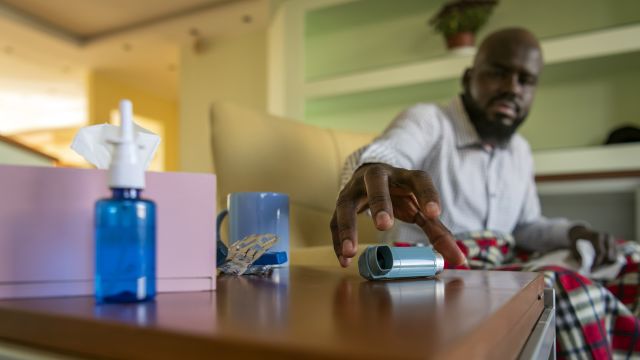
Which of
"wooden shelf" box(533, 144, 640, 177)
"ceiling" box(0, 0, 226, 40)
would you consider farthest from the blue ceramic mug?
"ceiling" box(0, 0, 226, 40)

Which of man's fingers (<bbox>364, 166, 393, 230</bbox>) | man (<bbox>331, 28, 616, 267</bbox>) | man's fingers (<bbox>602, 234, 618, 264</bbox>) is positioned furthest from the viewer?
man (<bbox>331, 28, 616, 267</bbox>)

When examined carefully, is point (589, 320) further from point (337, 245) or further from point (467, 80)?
point (467, 80)

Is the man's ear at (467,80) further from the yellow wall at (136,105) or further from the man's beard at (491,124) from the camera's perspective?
the yellow wall at (136,105)

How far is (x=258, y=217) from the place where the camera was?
717 millimetres

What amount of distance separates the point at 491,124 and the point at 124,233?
109cm

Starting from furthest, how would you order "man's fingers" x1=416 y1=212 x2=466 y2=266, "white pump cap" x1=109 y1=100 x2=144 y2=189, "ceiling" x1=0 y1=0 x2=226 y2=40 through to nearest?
1. "ceiling" x1=0 y1=0 x2=226 y2=40
2. "man's fingers" x1=416 y1=212 x2=466 y2=266
3. "white pump cap" x1=109 y1=100 x2=144 y2=189

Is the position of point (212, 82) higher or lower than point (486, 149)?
higher

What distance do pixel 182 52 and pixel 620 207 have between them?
326 cm

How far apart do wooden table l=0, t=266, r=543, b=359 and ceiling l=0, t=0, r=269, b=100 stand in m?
3.21

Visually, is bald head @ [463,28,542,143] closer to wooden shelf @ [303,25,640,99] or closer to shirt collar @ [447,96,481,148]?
shirt collar @ [447,96,481,148]

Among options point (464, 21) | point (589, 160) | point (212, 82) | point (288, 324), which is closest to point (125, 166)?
point (288, 324)

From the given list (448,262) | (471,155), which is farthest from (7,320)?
(471,155)

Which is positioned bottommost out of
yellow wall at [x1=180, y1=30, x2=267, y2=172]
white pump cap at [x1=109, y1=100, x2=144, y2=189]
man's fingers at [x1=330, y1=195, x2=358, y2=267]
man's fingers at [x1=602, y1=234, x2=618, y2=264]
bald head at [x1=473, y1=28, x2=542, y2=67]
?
man's fingers at [x1=602, y1=234, x2=618, y2=264]

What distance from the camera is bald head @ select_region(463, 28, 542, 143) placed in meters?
1.23
